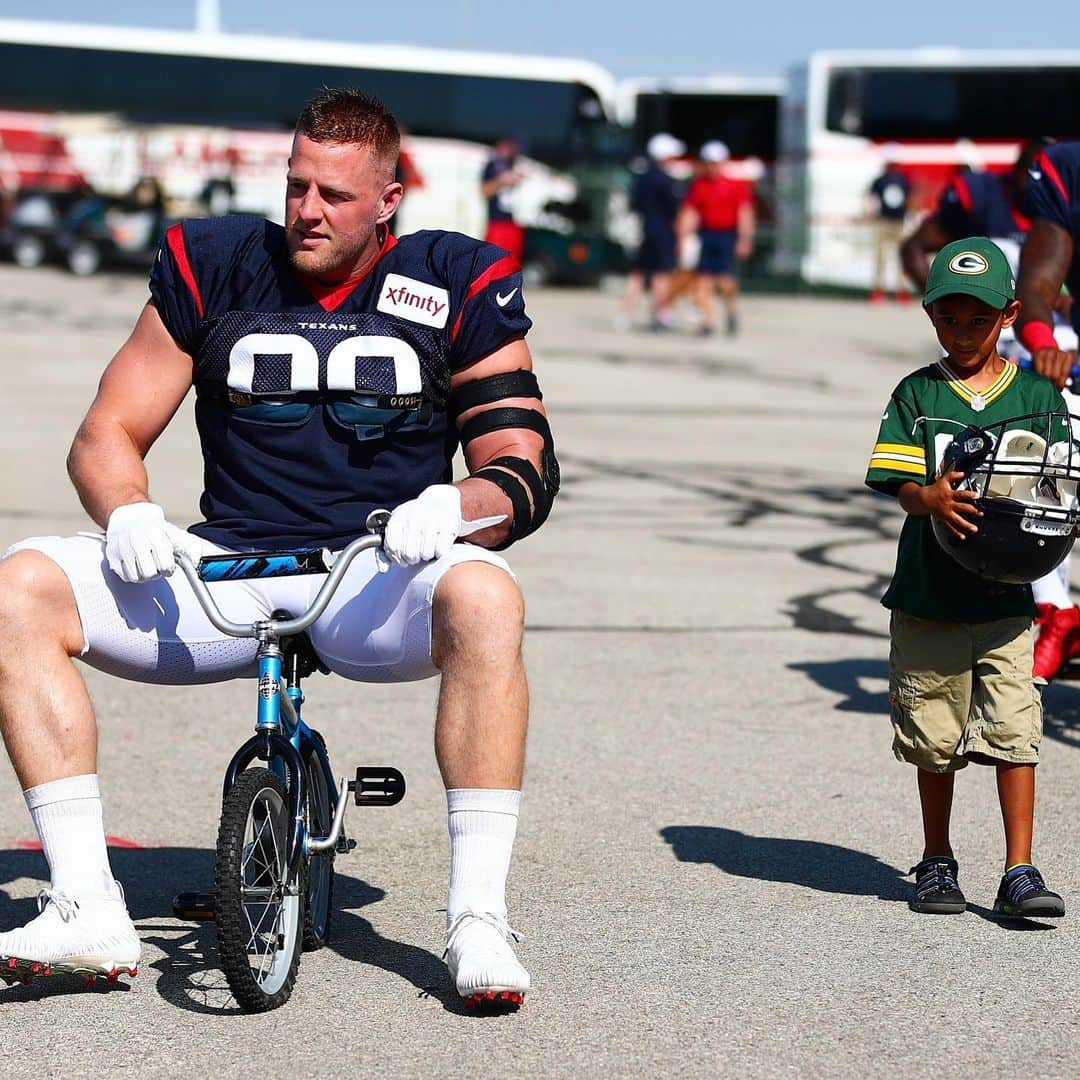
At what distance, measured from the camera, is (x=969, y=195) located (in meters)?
7.81

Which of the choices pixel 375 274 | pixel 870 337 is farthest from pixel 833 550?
pixel 870 337

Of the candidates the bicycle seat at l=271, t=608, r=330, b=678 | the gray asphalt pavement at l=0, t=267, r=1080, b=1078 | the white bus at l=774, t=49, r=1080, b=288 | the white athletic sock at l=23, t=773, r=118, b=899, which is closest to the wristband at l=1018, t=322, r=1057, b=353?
the gray asphalt pavement at l=0, t=267, r=1080, b=1078

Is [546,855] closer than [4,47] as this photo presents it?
Yes

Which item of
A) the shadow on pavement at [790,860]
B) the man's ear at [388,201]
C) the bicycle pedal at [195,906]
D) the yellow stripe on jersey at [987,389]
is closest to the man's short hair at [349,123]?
the man's ear at [388,201]

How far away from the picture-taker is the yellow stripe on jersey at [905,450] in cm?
438

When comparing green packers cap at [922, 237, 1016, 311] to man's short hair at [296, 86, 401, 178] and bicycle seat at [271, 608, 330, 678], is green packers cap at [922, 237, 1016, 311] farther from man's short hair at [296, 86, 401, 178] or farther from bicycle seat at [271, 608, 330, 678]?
bicycle seat at [271, 608, 330, 678]

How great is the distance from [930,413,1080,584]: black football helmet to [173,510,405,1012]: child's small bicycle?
1.23 metres

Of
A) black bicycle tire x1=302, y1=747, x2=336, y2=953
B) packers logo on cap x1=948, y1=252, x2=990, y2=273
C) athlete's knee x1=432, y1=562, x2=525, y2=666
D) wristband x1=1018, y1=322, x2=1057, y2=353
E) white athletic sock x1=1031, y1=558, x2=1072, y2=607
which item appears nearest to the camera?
athlete's knee x1=432, y1=562, x2=525, y2=666

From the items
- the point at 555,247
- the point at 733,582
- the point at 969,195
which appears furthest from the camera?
the point at 555,247

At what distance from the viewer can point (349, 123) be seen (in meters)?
4.12

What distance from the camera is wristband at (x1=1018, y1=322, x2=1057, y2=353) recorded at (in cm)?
571

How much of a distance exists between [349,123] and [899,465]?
1322mm

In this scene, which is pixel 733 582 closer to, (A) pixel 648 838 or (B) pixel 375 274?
(A) pixel 648 838

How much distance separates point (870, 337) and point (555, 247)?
9.54 m
